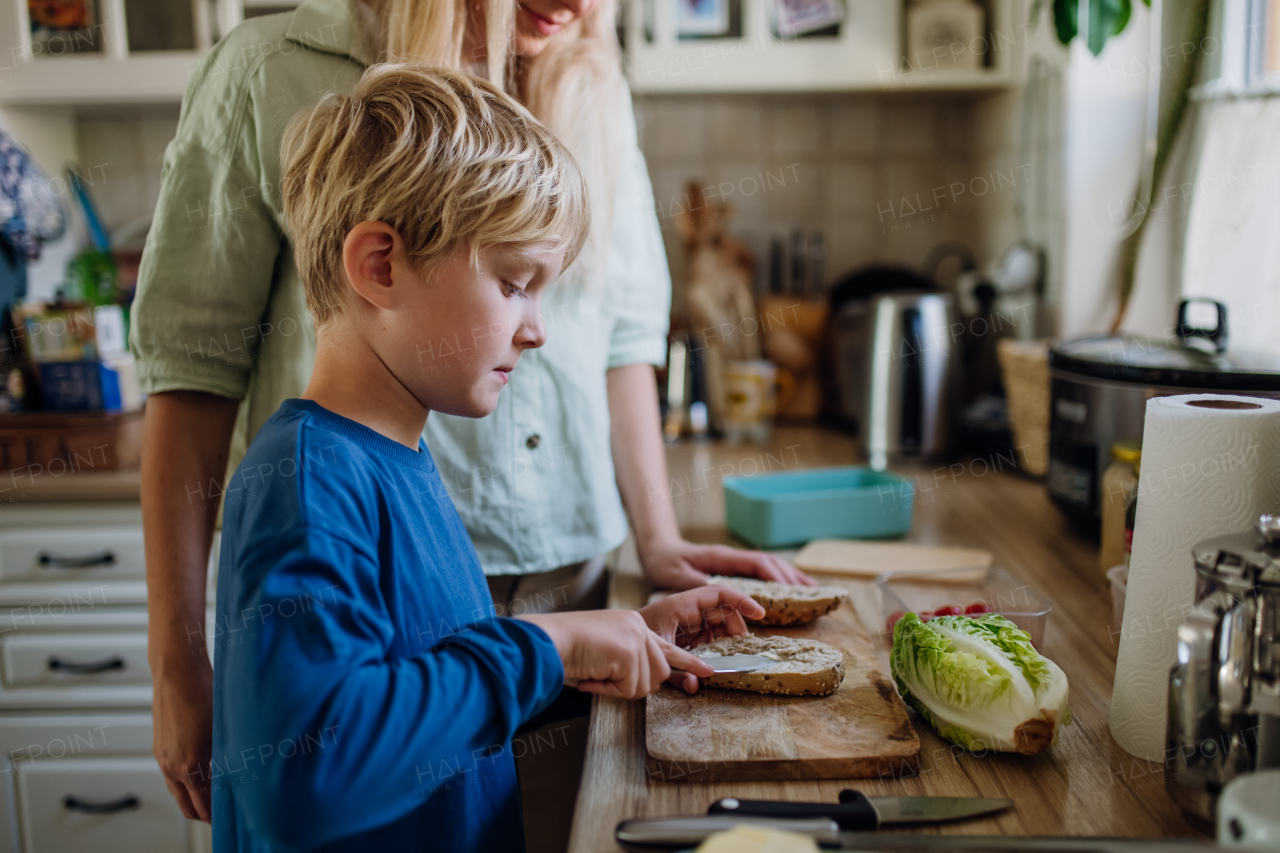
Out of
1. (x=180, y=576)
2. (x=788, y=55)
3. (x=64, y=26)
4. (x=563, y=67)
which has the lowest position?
(x=180, y=576)

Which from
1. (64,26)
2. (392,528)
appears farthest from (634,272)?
(64,26)

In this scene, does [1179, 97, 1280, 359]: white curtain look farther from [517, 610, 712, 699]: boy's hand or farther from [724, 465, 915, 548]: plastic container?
[517, 610, 712, 699]: boy's hand

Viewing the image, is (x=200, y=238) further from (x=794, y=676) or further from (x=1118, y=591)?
(x=1118, y=591)

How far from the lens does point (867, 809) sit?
601mm

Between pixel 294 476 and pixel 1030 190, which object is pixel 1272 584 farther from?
pixel 1030 190

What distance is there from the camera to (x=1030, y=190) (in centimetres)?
187

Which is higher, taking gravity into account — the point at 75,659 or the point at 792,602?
the point at 792,602

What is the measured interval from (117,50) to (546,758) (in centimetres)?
182

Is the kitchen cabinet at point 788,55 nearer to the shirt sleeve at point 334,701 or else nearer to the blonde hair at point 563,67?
the blonde hair at point 563,67

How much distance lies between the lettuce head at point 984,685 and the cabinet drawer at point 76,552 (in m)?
1.47

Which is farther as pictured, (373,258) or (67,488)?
(67,488)

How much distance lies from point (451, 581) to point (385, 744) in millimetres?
179

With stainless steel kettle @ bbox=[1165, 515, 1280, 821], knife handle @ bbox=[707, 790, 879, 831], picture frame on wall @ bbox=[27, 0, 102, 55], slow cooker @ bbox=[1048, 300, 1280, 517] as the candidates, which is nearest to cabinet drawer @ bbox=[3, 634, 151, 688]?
picture frame on wall @ bbox=[27, 0, 102, 55]

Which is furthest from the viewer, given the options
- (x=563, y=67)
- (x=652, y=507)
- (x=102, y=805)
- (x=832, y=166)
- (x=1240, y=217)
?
(x=832, y=166)
